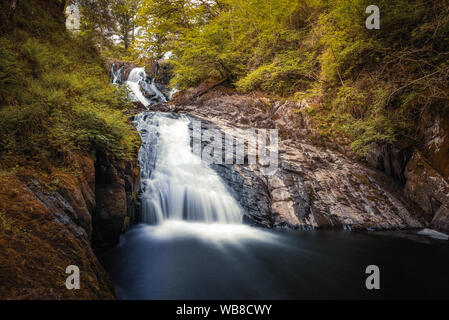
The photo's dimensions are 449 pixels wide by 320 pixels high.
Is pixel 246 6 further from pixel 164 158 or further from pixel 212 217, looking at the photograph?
pixel 212 217

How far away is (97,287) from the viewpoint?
2295mm

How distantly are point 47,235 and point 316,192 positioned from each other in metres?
6.41

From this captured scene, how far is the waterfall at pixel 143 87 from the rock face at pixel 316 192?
10.9 m

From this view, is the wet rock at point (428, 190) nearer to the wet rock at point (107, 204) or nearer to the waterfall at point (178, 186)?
the waterfall at point (178, 186)

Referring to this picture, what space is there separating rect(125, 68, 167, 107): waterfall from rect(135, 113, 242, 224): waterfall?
8085mm

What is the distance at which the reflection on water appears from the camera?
351cm

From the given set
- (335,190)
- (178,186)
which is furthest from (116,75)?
(335,190)

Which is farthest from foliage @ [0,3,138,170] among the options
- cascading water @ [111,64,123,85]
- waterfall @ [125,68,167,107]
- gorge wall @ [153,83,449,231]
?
cascading water @ [111,64,123,85]

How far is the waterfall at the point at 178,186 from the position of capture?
6.52 metres

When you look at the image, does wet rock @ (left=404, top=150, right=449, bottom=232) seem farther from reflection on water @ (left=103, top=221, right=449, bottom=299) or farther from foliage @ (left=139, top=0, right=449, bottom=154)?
foliage @ (left=139, top=0, right=449, bottom=154)

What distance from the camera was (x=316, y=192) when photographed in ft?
21.7

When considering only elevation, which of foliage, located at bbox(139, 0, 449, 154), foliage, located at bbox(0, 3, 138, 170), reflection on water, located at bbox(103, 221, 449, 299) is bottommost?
reflection on water, located at bbox(103, 221, 449, 299)

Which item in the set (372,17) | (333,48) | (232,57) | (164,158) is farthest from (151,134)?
(372,17)
